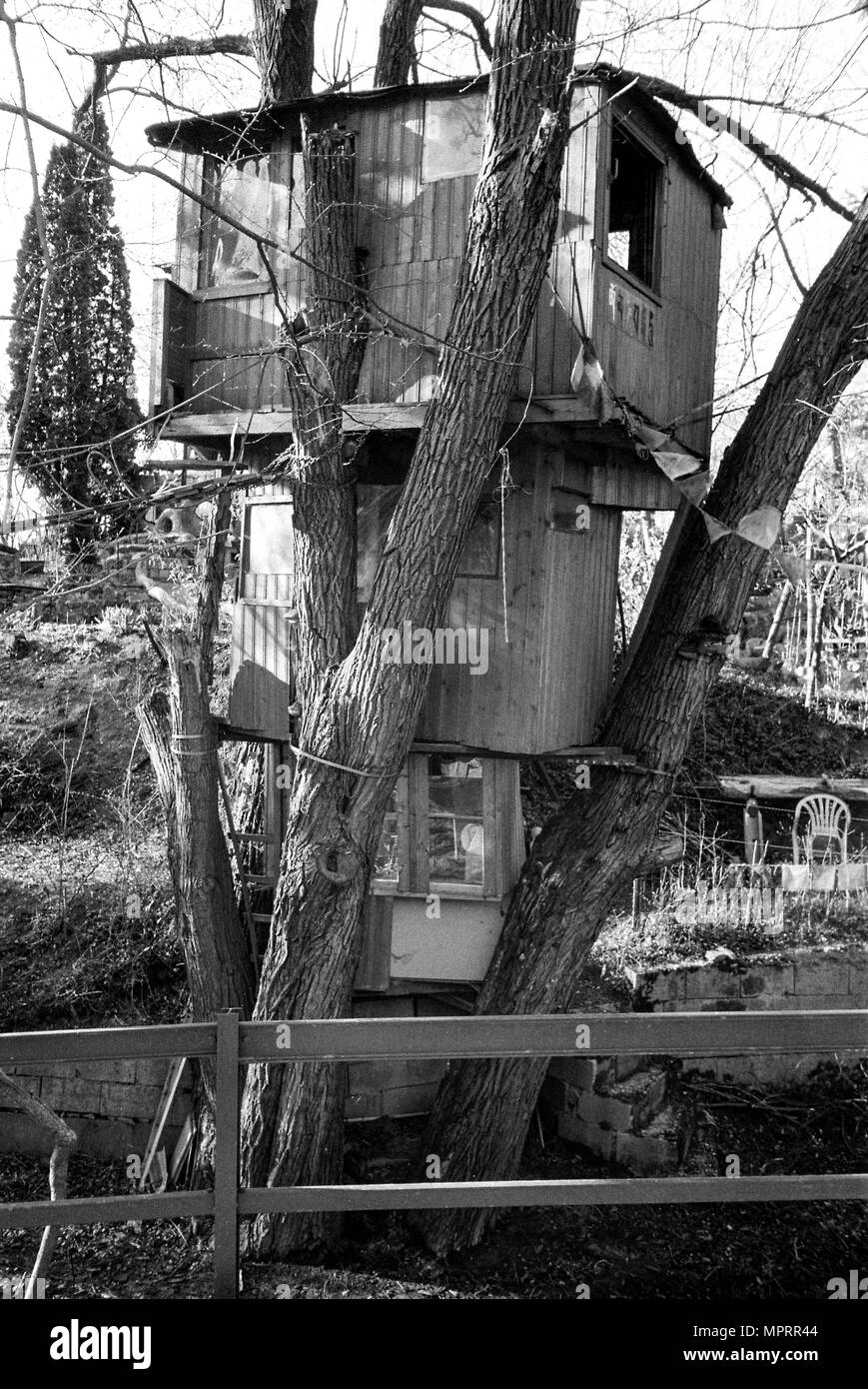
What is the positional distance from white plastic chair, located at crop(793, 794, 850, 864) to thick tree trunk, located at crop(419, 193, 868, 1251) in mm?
5648

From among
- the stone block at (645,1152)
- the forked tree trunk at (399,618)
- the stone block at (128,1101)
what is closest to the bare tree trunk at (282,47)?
the forked tree trunk at (399,618)

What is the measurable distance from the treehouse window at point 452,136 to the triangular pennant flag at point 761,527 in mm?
3010

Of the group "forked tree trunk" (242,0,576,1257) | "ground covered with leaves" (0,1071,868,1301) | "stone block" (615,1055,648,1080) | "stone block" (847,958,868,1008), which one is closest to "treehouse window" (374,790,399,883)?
"forked tree trunk" (242,0,576,1257)

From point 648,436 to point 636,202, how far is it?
2.42 metres

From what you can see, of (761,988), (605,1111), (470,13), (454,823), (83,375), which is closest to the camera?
(454,823)

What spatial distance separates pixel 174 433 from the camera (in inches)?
333

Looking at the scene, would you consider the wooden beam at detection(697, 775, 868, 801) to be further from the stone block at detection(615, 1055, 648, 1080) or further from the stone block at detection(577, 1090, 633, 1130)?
the stone block at detection(577, 1090, 633, 1130)

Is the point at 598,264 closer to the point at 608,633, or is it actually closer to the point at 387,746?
the point at 608,633

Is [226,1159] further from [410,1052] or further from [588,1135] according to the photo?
[588,1135]

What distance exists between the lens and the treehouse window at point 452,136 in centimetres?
782

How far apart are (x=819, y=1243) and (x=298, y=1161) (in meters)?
4.12

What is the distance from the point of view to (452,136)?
7879mm

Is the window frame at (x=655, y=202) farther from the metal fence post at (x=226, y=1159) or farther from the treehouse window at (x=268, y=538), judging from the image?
the metal fence post at (x=226, y=1159)

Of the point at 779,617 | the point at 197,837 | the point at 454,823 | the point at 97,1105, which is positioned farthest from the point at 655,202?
the point at 779,617
